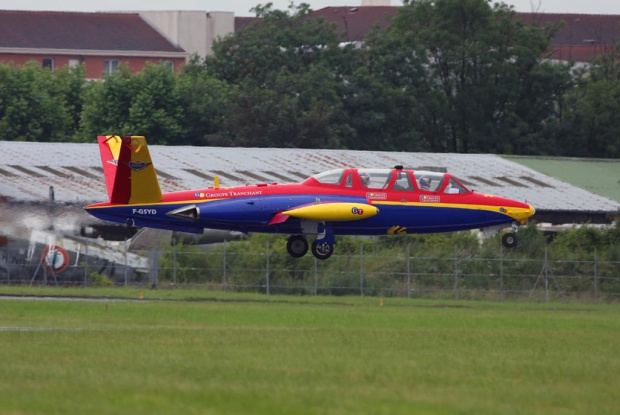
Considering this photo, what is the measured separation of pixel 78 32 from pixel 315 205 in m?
115

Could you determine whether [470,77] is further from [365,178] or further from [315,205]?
[315,205]

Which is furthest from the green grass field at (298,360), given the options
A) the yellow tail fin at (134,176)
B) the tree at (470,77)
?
the tree at (470,77)

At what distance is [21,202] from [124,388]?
3450cm

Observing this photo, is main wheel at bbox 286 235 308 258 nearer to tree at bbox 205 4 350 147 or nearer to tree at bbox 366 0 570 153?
tree at bbox 205 4 350 147

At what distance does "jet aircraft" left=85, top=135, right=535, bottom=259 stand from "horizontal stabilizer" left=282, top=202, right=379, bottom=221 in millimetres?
25

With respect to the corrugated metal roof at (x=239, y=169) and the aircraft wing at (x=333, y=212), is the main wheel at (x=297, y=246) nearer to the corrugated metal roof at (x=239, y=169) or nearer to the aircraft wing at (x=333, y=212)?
the aircraft wing at (x=333, y=212)

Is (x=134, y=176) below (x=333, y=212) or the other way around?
the other way around

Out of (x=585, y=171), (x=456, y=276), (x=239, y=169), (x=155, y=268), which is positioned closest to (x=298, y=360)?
(x=456, y=276)

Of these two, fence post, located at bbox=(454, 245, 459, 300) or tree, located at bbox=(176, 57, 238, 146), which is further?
tree, located at bbox=(176, 57, 238, 146)

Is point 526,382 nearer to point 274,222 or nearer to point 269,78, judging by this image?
point 274,222

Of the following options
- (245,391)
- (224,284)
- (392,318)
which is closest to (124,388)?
(245,391)

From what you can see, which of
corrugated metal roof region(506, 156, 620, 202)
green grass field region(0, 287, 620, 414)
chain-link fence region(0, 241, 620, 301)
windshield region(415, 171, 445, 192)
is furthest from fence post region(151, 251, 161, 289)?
corrugated metal roof region(506, 156, 620, 202)

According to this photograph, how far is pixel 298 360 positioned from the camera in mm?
28703

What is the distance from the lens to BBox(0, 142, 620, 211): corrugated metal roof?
197ft
